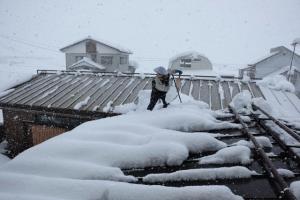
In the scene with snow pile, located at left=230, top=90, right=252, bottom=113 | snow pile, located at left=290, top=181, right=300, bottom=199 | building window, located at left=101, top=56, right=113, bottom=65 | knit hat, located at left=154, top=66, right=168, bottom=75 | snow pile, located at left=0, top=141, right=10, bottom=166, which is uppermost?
building window, located at left=101, top=56, right=113, bottom=65

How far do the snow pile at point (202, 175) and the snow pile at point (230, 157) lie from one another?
301mm

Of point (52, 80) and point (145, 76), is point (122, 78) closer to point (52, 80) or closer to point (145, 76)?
point (145, 76)

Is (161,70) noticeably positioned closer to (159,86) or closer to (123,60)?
(159,86)

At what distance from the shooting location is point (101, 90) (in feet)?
39.4

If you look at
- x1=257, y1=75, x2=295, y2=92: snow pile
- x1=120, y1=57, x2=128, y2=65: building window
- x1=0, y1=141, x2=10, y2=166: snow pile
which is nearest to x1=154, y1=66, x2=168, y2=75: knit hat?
x1=257, y1=75, x2=295, y2=92: snow pile

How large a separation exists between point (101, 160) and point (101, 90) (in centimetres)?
868

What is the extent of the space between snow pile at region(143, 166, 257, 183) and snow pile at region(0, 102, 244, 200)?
0.04 ft

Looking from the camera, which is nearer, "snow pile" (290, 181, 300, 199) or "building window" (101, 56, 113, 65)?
"snow pile" (290, 181, 300, 199)

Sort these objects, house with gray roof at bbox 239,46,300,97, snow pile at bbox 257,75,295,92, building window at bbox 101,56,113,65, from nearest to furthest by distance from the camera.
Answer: snow pile at bbox 257,75,295,92, house with gray roof at bbox 239,46,300,97, building window at bbox 101,56,113,65

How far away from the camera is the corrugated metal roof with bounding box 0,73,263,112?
420 inches

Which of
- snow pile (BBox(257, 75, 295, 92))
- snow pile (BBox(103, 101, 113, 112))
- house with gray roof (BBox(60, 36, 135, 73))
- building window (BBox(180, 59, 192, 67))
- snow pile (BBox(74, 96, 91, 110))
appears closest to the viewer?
snow pile (BBox(103, 101, 113, 112))

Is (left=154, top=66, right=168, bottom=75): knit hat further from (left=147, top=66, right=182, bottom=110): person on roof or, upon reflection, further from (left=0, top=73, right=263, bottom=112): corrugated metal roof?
(left=0, top=73, right=263, bottom=112): corrugated metal roof

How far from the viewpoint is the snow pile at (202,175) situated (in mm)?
3279

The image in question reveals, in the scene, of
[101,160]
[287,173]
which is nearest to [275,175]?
[287,173]
